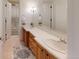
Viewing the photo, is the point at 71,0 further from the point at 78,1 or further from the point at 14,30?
the point at 14,30

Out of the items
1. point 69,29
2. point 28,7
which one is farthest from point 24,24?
point 69,29

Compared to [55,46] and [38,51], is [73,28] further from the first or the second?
[38,51]

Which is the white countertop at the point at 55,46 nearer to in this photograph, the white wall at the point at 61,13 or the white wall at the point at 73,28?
the white wall at the point at 61,13

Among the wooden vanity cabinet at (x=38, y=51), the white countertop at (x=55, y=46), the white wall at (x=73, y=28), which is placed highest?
the white wall at (x=73, y=28)

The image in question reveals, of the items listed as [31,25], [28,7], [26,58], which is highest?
[28,7]

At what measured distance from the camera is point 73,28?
1.02 m

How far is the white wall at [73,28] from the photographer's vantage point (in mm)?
983

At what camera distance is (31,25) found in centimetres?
758

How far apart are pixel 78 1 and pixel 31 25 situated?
6656 mm

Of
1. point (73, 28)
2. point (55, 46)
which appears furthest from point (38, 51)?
point (73, 28)

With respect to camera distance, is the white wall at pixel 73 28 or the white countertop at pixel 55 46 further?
the white countertop at pixel 55 46

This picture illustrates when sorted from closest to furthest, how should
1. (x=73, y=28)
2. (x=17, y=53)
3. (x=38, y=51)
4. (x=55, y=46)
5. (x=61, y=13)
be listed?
(x=73, y=28) < (x=55, y=46) < (x=61, y=13) < (x=38, y=51) < (x=17, y=53)

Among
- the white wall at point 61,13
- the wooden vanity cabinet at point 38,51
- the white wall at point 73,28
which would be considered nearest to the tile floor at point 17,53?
the wooden vanity cabinet at point 38,51

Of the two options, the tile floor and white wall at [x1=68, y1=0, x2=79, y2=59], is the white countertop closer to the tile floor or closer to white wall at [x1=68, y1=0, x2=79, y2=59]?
white wall at [x1=68, y1=0, x2=79, y2=59]
